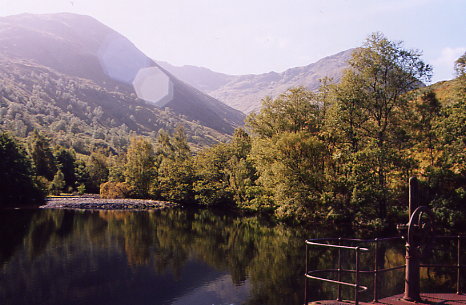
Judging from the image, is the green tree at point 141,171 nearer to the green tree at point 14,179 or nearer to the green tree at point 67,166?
the green tree at point 14,179

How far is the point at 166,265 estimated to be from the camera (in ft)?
97.4

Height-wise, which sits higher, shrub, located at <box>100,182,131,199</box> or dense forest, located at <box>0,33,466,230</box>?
dense forest, located at <box>0,33,466,230</box>


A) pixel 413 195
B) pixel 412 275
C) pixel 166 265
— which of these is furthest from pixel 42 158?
pixel 412 275

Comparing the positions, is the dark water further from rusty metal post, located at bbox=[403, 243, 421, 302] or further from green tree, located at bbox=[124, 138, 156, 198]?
green tree, located at bbox=[124, 138, 156, 198]

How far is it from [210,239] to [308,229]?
1264 cm

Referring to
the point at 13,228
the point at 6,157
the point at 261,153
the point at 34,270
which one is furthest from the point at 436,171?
the point at 6,157

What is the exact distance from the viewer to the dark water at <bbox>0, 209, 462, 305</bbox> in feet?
72.2

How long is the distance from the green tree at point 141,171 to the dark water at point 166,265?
49.6 metres

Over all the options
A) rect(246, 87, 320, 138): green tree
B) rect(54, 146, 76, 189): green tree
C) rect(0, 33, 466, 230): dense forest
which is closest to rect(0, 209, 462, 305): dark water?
rect(0, 33, 466, 230): dense forest

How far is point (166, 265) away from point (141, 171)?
7311 centimetres

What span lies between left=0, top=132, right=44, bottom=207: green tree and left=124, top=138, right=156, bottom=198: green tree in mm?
23698

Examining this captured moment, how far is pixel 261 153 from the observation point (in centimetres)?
5353

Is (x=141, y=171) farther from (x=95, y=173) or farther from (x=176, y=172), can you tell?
(x=95, y=173)

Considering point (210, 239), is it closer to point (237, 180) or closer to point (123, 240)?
point (123, 240)
